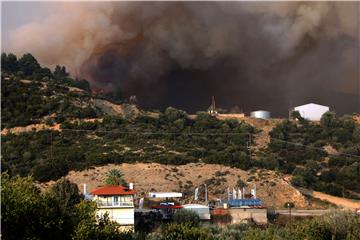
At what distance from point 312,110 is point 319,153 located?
24784mm

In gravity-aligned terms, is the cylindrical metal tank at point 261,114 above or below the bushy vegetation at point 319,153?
above

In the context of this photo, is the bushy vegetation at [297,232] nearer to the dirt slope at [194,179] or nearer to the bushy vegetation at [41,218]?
the bushy vegetation at [41,218]

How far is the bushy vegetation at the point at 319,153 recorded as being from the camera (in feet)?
247

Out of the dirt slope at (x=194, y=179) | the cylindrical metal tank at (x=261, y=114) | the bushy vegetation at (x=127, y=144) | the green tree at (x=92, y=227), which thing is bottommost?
the green tree at (x=92, y=227)

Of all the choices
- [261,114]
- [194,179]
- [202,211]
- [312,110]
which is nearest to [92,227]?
[202,211]

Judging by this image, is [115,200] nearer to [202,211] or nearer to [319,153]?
[202,211]

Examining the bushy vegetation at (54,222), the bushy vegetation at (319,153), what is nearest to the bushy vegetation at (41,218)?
the bushy vegetation at (54,222)

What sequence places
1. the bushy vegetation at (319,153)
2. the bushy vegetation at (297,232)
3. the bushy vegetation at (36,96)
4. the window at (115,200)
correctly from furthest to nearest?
the bushy vegetation at (36,96) → the bushy vegetation at (319,153) → the window at (115,200) → the bushy vegetation at (297,232)

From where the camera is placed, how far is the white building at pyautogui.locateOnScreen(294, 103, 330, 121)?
10794 cm

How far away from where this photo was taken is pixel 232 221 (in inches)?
2264

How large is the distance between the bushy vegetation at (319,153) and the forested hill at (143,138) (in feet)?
0.37

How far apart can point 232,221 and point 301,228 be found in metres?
17.7

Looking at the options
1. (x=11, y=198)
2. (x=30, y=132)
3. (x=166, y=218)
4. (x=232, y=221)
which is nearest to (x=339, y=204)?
(x=232, y=221)

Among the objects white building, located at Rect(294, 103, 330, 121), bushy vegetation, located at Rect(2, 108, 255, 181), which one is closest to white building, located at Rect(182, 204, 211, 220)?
bushy vegetation, located at Rect(2, 108, 255, 181)
